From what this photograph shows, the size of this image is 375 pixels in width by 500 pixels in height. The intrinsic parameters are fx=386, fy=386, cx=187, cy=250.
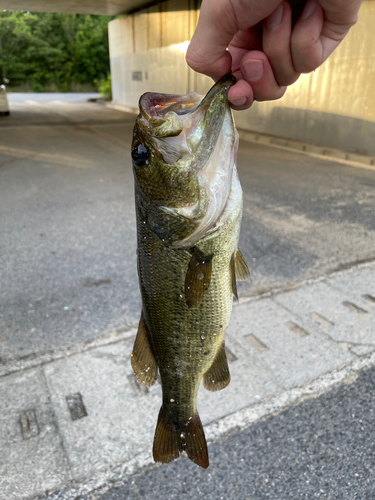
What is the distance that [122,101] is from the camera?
71.3 feet

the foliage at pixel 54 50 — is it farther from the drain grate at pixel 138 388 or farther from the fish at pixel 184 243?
the fish at pixel 184 243

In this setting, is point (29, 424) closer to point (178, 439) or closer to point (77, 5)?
point (178, 439)

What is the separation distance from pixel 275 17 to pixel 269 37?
7cm

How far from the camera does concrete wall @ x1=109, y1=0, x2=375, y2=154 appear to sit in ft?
28.9

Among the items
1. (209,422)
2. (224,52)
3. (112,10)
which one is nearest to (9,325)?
(209,422)

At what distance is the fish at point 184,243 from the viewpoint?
1.32 meters

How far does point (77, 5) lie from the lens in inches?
654

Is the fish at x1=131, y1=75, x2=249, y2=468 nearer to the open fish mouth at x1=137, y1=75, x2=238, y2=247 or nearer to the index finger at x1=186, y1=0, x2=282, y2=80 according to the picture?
the open fish mouth at x1=137, y1=75, x2=238, y2=247

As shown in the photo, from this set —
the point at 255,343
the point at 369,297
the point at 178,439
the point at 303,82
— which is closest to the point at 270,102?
the point at 303,82

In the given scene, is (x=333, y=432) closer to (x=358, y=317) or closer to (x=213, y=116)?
(x=358, y=317)

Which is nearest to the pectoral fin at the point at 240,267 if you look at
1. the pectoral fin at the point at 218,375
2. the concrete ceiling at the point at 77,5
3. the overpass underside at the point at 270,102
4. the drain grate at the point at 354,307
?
the pectoral fin at the point at 218,375

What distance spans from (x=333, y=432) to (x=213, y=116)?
214 centimetres

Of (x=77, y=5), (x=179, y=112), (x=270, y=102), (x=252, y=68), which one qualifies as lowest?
A: (x=270, y=102)

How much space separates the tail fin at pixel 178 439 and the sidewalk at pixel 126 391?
780 millimetres
